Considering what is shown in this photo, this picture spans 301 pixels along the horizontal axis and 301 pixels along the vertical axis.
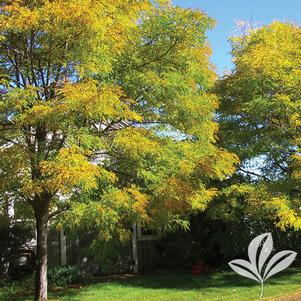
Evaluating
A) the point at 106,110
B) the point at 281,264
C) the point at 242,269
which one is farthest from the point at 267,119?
the point at 106,110

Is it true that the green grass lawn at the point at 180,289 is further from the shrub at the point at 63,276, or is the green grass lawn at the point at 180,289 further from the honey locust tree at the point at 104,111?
the honey locust tree at the point at 104,111

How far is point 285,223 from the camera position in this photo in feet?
38.4

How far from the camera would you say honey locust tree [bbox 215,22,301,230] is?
41.1 ft

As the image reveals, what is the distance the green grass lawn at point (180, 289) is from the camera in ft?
38.2

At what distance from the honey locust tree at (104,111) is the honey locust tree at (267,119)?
67.7 inches

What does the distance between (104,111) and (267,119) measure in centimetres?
661

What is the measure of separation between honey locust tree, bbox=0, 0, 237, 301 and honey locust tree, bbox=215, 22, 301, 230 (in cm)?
172

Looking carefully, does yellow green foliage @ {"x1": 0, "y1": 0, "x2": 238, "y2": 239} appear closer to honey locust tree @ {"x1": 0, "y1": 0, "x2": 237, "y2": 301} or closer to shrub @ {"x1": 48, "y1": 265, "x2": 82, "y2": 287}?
honey locust tree @ {"x1": 0, "y1": 0, "x2": 237, "y2": 301}

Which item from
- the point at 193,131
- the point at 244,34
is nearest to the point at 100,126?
the point at 193,131

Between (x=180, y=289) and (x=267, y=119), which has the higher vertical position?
(x=267, y=119)

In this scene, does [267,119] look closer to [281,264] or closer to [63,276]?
[281,264]

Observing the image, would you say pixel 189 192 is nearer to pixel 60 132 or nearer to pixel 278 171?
pixel 60 132

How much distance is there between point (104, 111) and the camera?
26.9 feet

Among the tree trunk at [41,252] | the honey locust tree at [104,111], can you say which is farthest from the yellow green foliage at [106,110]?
the tree trunk at [41,252]
